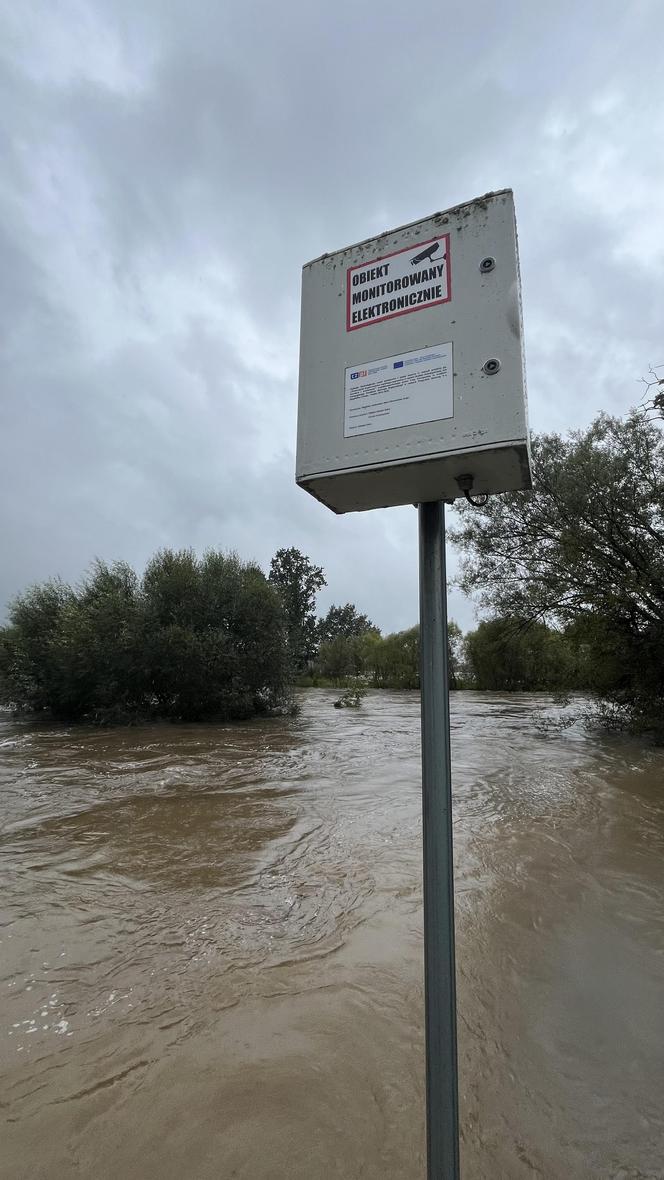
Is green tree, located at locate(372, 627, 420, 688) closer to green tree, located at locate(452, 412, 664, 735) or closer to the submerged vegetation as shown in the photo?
the submerged vegetation

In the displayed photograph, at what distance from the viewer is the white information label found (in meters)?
1.45

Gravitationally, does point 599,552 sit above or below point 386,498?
above

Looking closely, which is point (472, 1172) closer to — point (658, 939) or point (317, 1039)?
point (317, 1039)

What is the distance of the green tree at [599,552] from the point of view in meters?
10.7

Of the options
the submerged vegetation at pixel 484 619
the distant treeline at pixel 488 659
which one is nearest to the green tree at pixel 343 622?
the distant treeline at pixel 488 659

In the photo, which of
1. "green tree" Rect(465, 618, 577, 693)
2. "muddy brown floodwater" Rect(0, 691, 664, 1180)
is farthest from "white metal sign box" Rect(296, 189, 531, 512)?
"green tree" Rect(465, 618, 577, 693)

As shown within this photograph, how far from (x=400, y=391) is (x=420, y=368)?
80 millimetres

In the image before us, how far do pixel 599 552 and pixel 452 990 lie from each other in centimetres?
1115

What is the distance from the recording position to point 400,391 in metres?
1.50

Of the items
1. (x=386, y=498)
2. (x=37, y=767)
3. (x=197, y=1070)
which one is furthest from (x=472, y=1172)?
(x=37, y=767)

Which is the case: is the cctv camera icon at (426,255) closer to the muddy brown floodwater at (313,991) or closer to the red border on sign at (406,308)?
the red border on sign at (406,308)

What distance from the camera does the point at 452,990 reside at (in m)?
1.30

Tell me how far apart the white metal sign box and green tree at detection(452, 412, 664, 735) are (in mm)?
10309

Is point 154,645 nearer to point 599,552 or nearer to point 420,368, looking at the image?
point 599,552
